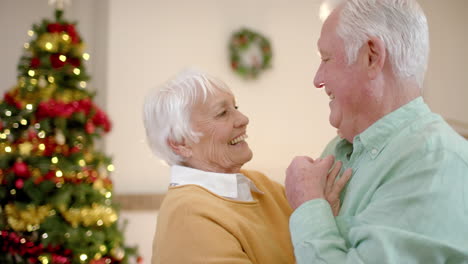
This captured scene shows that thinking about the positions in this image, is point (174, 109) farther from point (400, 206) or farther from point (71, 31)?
point (71, 31)

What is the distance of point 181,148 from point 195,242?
51 cm

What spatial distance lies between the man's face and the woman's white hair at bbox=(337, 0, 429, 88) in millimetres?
29

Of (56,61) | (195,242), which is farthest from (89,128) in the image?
(195,242)

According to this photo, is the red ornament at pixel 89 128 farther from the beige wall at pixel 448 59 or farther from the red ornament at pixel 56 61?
the beige wall at pixel 448 59

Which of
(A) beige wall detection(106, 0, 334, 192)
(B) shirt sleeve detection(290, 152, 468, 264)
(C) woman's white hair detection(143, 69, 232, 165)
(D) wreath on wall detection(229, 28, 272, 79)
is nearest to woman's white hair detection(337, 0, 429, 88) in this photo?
(B) shirt sleeve detection(290, 152, 468, 264)

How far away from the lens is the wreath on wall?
19.5 ft

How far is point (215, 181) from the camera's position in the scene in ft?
6.26

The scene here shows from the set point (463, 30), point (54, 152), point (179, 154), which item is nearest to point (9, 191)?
point (54, 152)

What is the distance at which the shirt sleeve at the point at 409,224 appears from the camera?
123 cm

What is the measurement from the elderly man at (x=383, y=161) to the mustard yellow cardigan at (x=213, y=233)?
26 cm

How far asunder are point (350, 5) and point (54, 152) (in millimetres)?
3165

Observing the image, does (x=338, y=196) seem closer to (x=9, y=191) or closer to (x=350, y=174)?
(x=350, y=174)

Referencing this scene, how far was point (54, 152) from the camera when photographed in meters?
4.18

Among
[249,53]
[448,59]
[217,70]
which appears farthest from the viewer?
[448,59]
